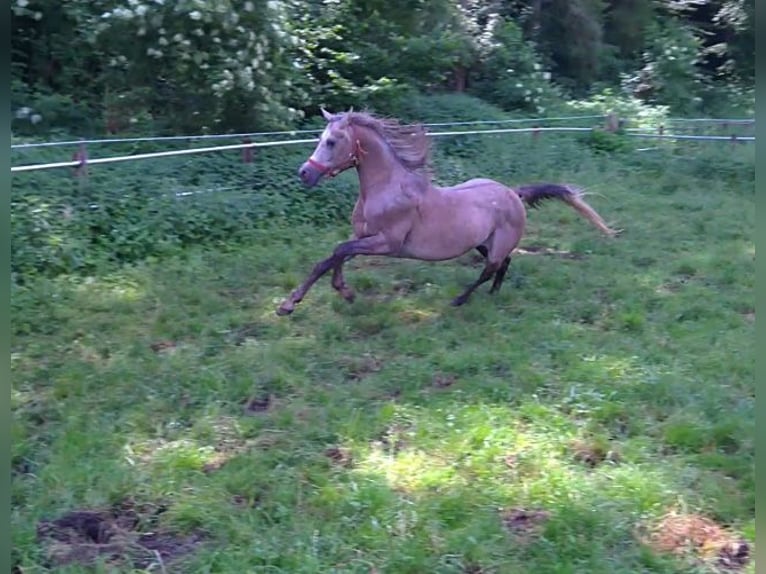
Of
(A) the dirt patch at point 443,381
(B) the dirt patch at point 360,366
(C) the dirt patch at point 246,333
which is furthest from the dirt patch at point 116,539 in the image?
(C) the dirt patch at point 246,333

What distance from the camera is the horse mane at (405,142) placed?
7.21 metres

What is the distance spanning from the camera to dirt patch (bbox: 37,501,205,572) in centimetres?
389

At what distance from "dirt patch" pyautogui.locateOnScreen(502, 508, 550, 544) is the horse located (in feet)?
10.1

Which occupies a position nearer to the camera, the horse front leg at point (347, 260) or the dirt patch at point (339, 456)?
the dirt patch at point (339, 456)

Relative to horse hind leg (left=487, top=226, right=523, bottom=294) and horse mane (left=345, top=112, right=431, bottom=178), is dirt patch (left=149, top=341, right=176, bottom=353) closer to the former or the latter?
horse mane (left=345, top=112, right=431, bottom=178)

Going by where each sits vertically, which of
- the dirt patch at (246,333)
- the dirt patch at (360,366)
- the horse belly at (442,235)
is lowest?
the dirt patch at (246,333)

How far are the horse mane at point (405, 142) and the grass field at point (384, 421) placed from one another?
1122 millimetres

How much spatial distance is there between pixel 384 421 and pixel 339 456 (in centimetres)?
46

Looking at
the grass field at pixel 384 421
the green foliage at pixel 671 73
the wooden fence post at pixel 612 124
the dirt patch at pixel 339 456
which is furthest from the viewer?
the green foliage at pixel 671 73

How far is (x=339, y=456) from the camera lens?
15.7 ft

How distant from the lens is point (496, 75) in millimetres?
20375

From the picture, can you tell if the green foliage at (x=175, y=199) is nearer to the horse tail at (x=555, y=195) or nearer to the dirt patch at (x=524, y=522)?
the horse tail at (x=555, y=195)

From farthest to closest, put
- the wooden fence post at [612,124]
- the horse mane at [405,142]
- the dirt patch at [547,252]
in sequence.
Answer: the wooden fence post at [612,124] < the dirt patch at [547,252] < the horse mane at [405,142]

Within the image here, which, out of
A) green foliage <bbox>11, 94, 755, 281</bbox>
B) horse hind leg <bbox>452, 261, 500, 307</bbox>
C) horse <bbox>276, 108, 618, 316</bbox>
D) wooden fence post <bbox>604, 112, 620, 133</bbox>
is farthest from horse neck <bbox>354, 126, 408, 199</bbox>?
wooden fence post <bbox>604, 112, 620, 133</bbox>
